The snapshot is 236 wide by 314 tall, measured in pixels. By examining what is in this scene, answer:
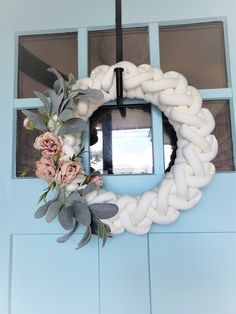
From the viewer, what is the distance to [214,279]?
2.29 feet

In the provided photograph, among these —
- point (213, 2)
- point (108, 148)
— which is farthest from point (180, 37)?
point (108, 148)

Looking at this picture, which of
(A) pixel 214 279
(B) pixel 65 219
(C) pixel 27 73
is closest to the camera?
(B) pixel 65 219

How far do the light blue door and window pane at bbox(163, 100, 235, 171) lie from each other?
0.02m

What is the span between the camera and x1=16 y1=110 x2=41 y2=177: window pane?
0.78m

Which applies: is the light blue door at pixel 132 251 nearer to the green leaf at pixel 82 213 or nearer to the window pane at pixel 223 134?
the window pane at pixel 223 134

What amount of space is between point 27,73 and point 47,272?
0.56 meters

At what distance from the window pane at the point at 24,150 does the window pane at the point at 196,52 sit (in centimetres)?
42

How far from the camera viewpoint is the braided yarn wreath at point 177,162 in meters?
0.61

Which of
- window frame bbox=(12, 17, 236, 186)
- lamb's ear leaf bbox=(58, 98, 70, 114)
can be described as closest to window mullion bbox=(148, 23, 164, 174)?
window frame bbox=(12, 17, 236, 186)

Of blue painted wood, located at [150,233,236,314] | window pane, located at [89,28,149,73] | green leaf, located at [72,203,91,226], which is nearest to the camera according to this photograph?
green leaf, located at [72,203,91,226]

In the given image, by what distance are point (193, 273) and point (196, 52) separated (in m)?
0.59

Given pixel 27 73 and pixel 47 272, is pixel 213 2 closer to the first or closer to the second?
pixel 27 73

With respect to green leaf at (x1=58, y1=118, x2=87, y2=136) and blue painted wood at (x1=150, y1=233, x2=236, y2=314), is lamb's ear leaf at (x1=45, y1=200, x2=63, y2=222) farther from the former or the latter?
blue painted wood at (x1=150, y1=233, x2=236, y2=314)

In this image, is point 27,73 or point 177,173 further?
point 27,73
